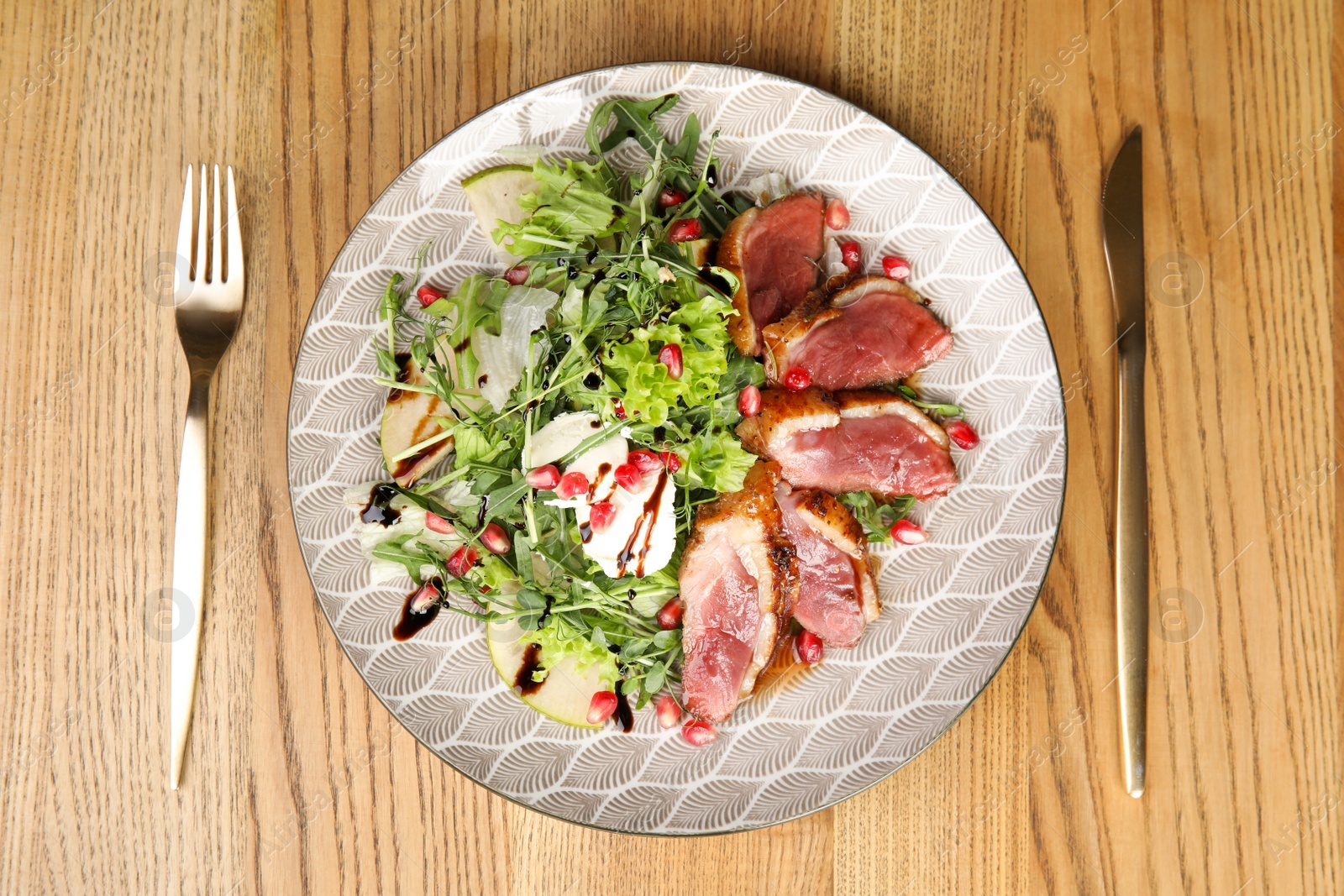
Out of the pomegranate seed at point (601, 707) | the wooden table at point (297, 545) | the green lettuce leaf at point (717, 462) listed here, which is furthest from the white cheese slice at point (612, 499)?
the wooden table at point (297, 545)

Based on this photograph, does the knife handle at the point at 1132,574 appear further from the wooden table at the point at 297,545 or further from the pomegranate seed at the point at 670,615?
the pomegranate seed at the point at 670,615

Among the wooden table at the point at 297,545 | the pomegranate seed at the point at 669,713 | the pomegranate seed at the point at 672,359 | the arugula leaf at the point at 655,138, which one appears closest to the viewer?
the pomegranate seed at the point at 672,359

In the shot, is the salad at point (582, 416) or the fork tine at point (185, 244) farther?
the fork tine at point (185, 244)

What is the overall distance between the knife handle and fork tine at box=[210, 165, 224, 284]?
3.43m

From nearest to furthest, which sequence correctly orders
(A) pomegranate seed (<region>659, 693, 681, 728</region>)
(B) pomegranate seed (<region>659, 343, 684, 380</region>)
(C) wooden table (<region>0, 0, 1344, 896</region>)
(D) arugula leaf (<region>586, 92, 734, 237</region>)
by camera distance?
1. (B) pomegranate seed (<region>659, 343, 684, 380</region>)
2. (D) arugula leaf (<region>586, 92, 734, 237</region>)
3. (A) pomegranate seed (<region>659, 693, 681, 728</region>)
4. (C) wooden table (<region>0, 0, 1344, 896</region>)

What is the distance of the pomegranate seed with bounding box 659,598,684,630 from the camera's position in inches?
103

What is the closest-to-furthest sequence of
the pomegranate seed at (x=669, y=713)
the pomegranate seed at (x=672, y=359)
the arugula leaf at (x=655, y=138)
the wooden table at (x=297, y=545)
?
1. the pomegranate seed at (x=672, y=359)
2. the arugula leaf at (x=655, y=138)
3. the pomegranate seed at (x=669, y=713)
4. the wooden table at (x=297, y=545)

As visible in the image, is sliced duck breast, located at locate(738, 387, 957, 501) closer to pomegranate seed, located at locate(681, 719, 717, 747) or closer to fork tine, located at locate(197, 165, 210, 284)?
pomegranate seed, located at locate(681, 719, 717, 747)

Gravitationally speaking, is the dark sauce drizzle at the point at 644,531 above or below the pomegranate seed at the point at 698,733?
above

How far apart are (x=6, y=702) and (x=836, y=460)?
3.30 meters

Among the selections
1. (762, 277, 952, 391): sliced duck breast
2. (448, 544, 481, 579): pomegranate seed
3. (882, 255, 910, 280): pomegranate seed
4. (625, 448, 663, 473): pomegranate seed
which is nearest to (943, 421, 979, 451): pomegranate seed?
(762, 277, 952, 391): sliced duck breast

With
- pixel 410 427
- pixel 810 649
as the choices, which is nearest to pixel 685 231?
pixel 410 427

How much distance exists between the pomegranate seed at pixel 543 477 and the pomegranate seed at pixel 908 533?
123 cm

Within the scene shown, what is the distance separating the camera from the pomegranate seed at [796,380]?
2.46 meters
